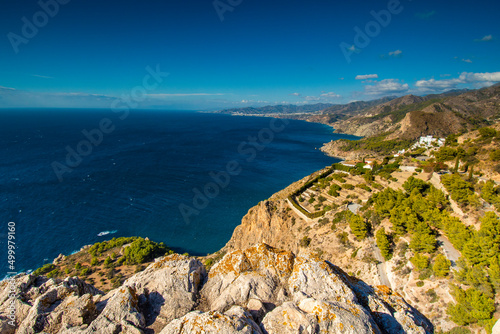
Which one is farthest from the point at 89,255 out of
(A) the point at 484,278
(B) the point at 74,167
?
(B) the point at 74,167

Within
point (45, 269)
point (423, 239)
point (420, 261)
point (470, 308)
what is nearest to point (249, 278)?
point (470, 308)

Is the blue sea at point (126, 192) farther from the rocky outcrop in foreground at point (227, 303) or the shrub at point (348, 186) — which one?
the rocky outcrop in foreground at point (227, 303)

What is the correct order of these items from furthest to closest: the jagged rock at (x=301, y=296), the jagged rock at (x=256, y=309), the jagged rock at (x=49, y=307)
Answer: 1. the jagged rock at (x=49, y=307)
2. the jagged rock at (x=256, y=309)
3. the jagged rock at (x=301, y=296)

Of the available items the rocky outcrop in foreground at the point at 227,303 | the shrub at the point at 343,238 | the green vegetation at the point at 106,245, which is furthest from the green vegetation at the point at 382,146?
the rocky outcrop in foreground at the point at 227,303

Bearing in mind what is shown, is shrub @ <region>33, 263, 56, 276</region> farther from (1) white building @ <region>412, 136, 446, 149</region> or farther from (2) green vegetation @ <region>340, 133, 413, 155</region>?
(2) green vegetation @ <region>340, 133, 413, 155</region>

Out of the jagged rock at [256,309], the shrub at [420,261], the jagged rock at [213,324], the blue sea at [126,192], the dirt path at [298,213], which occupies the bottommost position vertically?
the blue sea at [126,192]

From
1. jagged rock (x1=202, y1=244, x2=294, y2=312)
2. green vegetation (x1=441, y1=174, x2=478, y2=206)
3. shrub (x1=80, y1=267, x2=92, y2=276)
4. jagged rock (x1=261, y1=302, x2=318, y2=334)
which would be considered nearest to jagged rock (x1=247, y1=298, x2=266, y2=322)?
jagged rock (x1=202, y1=244, x2=294, y2=312)

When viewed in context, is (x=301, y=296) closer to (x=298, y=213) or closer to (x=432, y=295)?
(x=432, y=295)
